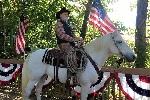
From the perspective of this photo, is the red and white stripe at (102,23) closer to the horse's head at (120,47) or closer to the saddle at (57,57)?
the horse's head at (120,47)

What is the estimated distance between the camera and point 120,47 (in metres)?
8.56

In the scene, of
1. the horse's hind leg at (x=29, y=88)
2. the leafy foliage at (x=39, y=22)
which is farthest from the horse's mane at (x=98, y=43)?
the leafy foliage at (x=39, y=22)

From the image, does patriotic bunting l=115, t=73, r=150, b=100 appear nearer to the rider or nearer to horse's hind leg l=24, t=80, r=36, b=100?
the rider

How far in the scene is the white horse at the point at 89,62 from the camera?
858cm

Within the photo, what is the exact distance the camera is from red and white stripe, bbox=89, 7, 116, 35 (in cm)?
915

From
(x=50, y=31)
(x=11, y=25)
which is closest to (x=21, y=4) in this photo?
(x=11, y=25)

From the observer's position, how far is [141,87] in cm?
931

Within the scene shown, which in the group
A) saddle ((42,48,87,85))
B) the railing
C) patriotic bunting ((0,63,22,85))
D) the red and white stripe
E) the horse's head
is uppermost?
the red and white stripe

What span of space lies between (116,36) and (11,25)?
10.4 m

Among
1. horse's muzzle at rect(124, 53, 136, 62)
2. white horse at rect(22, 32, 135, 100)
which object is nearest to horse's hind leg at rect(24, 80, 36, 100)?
white horse at rect(22, 32, 135, 100)

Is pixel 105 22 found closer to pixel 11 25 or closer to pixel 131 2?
pixel 131 2

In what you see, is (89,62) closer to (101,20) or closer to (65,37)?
(65,37)

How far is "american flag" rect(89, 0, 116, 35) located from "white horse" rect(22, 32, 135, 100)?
0.45 m

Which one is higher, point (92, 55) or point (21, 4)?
point (21, 4)
